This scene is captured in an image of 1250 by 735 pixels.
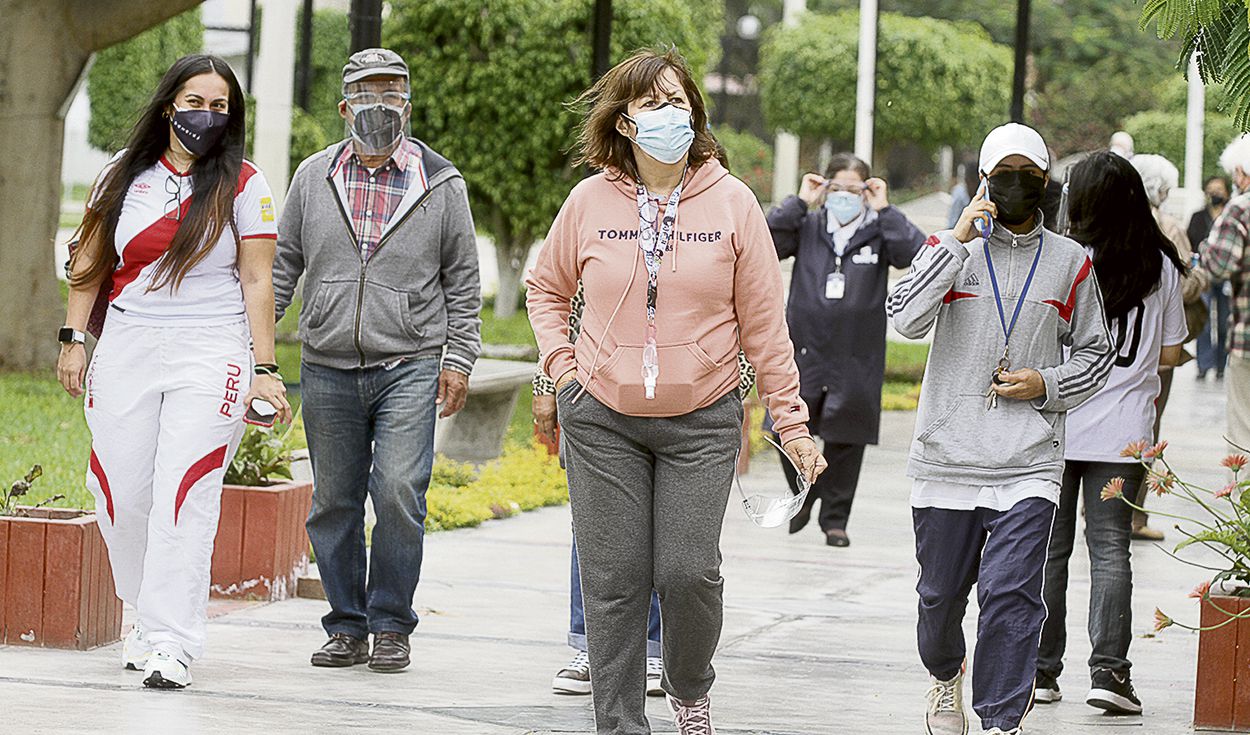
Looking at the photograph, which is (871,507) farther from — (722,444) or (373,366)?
(722,444)

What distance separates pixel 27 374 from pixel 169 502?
853 cm

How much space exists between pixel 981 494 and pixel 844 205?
4.70m

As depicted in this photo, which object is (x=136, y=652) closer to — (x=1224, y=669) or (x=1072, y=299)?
(x=1072, y=299)

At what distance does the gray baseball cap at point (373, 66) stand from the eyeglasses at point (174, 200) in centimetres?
69

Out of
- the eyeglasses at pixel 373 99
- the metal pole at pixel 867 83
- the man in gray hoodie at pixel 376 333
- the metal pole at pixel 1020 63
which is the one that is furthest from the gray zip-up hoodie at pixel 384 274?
the metal pole at pixel 867 83

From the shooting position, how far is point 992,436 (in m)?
5.81

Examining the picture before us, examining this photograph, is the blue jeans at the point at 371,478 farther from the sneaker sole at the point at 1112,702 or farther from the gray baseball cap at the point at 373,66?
the sneaker sole at the point at 1112,702

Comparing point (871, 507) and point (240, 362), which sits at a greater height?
point (240, 362)

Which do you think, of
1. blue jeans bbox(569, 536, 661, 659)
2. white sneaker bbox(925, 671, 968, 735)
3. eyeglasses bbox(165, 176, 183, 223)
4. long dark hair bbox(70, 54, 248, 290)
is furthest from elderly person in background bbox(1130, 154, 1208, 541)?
eyeglasses bbox(165, 176, 183, 223)

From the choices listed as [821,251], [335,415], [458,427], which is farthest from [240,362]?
[458,427]

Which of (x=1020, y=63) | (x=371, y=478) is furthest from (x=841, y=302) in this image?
(x=1020, y=63)

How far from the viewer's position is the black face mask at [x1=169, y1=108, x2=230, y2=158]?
6.49 m

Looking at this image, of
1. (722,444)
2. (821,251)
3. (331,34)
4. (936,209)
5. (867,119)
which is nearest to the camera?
(722,444)

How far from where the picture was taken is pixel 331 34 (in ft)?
112
